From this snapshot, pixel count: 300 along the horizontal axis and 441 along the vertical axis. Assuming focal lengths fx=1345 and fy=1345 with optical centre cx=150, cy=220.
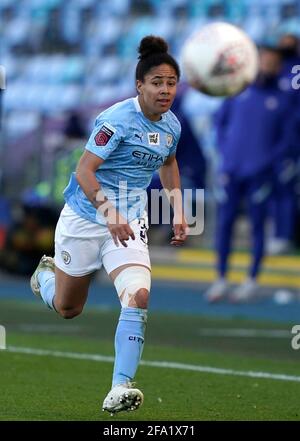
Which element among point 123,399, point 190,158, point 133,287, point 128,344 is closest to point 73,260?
point 133,287

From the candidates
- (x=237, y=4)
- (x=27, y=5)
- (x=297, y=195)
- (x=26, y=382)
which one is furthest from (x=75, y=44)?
(x=26, y=382)

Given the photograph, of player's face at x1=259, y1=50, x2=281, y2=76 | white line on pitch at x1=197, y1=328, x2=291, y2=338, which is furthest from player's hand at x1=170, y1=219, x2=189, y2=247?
player's face at x1=259, y1=50, x2=281, y2=76

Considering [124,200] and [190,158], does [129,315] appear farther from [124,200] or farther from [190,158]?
[190,158]

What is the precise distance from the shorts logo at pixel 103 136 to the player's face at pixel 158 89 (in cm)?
28

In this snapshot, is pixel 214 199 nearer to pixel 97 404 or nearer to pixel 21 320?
pixel 21 320

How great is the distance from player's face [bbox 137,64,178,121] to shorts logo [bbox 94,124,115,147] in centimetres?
28

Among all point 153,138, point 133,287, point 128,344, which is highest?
point 153,138

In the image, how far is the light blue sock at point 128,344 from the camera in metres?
7.08

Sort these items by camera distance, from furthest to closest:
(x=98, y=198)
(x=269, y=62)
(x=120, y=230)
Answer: (x=269, y=62), (x=98, y=198), (x=120, y=230)

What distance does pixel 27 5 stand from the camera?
80.3 ft

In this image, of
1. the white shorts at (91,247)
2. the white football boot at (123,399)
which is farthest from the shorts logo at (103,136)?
the white football boot at (123,399)

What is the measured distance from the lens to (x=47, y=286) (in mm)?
8219

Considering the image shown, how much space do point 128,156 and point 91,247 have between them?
0.56 m
